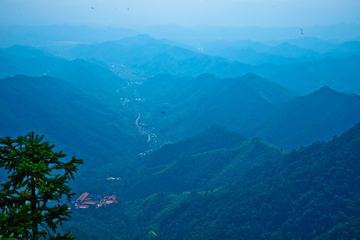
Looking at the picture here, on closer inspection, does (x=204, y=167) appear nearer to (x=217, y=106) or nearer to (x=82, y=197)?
(x=82, y=197)

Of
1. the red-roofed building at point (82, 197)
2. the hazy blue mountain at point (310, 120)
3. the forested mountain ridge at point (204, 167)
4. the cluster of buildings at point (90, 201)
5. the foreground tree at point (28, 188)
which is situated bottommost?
the cluster of buildings at point (90, 201)

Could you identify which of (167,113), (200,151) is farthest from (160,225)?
(167,113)

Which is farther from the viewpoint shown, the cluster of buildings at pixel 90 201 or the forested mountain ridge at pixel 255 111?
the forested mountain ridge at pixel 255 111

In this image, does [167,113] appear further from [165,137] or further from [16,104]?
[16,104]

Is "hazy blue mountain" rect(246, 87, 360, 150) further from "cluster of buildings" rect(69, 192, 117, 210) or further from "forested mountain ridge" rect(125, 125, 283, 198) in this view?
"cluster of buildings" rect(69, 192, 117, 210)

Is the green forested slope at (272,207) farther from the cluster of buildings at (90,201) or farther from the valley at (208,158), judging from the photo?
the cluster of buildings at (90,201)

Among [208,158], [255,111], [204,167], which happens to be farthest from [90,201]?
[255,111]

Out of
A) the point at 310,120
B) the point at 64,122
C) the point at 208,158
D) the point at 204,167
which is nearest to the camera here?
the point at 204,167

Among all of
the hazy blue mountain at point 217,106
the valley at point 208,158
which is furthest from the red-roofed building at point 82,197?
the hazy blue mountain at point 217,106
